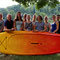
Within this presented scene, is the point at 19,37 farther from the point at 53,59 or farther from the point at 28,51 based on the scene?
the point at 53,59

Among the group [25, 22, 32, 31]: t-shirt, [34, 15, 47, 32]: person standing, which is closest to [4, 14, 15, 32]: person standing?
[25, 22, 32, 31]: t-shirt

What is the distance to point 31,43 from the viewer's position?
4.50 m

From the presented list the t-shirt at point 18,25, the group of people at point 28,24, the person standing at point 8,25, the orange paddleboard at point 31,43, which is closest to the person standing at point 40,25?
the group of people at point 28,24

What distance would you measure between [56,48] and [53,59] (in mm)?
279

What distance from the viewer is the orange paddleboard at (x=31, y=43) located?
173 inches

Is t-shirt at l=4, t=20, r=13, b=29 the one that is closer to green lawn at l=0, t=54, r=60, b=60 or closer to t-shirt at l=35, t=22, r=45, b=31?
t-shirt at l=35, t=22, r=45, b=31

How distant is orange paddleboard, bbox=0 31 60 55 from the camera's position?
173 inches

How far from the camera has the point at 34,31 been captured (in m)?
4.42

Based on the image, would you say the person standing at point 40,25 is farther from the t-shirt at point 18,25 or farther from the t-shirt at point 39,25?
the t-shirt at point 18,25

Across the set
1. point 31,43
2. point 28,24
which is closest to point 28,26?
point 28,24

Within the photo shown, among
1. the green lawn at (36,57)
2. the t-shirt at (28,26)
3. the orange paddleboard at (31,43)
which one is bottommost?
the green lawn at (36,57)

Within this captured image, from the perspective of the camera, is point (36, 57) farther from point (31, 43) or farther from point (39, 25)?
point (39, 25)

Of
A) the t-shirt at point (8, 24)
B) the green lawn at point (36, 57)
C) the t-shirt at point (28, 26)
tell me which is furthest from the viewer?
the t-shirt at point (28, 26)

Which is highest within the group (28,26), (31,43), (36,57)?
(28,26)
